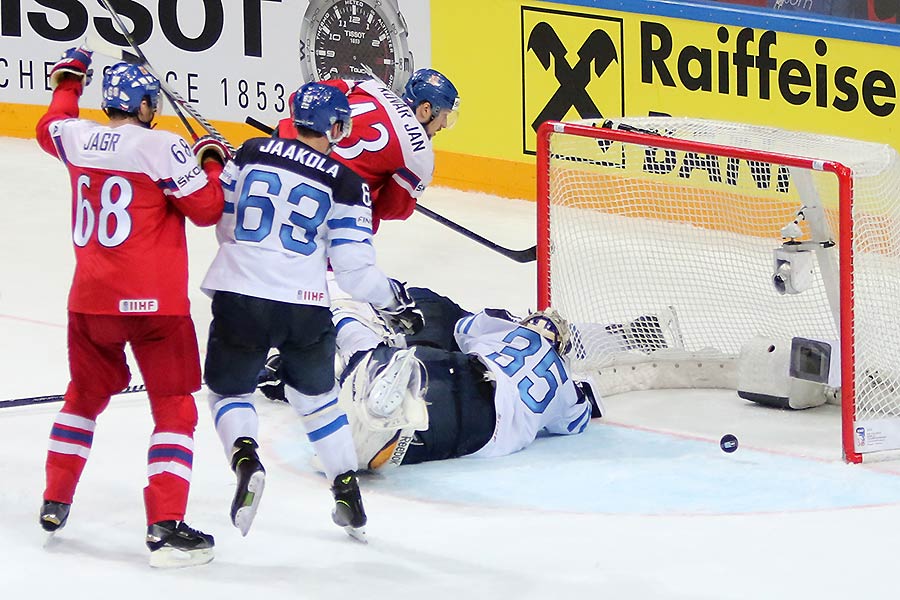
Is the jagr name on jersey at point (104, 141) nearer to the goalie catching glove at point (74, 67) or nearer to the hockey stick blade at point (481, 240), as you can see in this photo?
the goalie catching glove at point (74, 67)

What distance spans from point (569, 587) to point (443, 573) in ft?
0.93

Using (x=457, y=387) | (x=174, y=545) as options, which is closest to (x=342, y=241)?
(x=174, y=545)

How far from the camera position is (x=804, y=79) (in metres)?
7.26

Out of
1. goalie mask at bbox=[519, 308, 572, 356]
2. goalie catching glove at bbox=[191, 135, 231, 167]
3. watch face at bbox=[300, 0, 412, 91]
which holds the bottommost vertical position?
goalie mask at bbox=[519, 308, 572, 356]

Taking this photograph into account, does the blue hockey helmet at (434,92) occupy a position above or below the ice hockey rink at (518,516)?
above

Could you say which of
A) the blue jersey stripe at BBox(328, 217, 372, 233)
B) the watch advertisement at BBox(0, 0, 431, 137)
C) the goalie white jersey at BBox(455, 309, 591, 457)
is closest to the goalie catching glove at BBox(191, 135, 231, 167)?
the blue jersey stripe at BBox(328, 217, 372, 233)

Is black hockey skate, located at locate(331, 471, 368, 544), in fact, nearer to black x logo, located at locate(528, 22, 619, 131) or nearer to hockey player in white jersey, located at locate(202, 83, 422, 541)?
hockey player in white jersey, located at locate(202, 83, 422, 541)

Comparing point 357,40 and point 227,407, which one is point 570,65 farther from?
point 227,407

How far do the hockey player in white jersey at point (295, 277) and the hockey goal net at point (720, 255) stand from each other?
1.49 m

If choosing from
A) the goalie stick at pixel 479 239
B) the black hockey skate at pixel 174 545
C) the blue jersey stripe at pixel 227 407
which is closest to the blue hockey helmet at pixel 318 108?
the blue jersey stripe at pixel 227 407

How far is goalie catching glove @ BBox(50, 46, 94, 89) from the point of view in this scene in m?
3.76

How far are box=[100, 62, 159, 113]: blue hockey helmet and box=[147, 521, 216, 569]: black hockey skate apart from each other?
0.90 metres

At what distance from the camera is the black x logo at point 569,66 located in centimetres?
757

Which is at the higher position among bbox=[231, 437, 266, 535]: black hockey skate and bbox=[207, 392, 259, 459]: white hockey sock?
bbox=[207, 392, 259, 459]: white hockey sock
